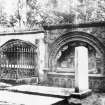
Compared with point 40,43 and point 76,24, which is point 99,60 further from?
point 40,43

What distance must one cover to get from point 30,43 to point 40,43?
657 millimetres

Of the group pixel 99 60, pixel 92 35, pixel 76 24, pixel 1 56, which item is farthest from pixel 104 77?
pixel 1 56

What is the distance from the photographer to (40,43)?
1268 cm

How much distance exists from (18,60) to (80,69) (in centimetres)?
593

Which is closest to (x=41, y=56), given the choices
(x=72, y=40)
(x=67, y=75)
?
(x=67, y=75)

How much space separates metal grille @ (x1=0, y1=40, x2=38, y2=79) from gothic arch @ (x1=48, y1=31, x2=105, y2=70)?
1136 millimetres

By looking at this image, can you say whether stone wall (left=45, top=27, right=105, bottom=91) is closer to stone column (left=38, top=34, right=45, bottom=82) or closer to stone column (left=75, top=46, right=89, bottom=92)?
stone column (left=38, top=34, right=45, bottom=82)

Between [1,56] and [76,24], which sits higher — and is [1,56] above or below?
below

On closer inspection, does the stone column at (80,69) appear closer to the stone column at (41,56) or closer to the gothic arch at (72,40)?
the gothic arch at (72,40)

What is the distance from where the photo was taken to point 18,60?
44.7 feet

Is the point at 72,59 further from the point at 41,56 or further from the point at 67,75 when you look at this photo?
the point at 41,56

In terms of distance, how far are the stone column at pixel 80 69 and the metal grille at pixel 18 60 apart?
444 cm

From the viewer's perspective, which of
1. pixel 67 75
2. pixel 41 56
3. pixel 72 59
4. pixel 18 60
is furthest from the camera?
pixel 18 60

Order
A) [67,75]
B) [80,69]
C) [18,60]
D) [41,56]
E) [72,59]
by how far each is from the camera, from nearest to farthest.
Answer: [80,69], [67,75], [72,59], [41,56], [18,60]
